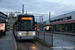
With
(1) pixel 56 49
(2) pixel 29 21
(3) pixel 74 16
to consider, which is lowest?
(1) pixel 56 49

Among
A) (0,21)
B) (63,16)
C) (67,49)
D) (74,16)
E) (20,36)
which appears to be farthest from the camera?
(63,16)

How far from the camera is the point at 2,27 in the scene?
1906 centimetres

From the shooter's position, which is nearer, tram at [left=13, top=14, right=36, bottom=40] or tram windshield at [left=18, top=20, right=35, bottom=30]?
tram at [left=13, top=14, right=36, bottom=40]

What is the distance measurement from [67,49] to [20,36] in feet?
20.5

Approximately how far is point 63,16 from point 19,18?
123 ft

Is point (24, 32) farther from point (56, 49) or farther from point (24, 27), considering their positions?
point (56, 49)

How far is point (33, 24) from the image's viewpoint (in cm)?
1266

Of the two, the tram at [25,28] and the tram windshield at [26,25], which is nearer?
the tram at [25,28]

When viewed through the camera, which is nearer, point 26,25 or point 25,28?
point 25,28

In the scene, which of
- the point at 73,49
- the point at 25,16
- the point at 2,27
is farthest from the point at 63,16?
the point at 73,49

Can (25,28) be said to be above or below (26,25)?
below

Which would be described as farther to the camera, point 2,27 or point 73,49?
point 2,27

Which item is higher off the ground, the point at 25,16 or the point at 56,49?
the point at 25,16

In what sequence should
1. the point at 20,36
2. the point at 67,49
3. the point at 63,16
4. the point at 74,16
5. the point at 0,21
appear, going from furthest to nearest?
1. the point at 63,16
2. the point at 74,16
3. the point at 0,21
4. the point at 20,36
5. the point at 67,49
